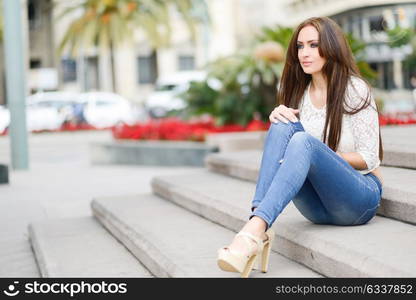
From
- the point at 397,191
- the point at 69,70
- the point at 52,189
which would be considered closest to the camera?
the point at 397,191

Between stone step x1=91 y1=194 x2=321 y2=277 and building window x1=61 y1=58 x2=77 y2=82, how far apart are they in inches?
1649

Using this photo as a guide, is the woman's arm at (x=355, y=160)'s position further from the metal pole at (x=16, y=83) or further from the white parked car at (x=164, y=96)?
the white parked car at (x=164, y=96)

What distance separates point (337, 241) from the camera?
13.2 ft

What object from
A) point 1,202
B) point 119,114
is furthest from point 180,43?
point 1,202

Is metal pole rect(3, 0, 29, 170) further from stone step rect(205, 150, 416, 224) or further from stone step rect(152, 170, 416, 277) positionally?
stone step rect(152, 170, 416, 277)

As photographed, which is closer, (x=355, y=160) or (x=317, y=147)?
(x=317, y=147)

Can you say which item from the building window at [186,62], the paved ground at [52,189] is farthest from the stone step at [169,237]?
the building window at [186,62]

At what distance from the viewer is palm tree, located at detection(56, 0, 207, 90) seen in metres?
28.8

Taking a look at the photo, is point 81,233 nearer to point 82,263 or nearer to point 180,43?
point 82,263

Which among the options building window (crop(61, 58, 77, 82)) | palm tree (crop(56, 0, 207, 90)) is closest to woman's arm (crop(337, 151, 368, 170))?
palm tree (crop(56, 0, 207, 90))

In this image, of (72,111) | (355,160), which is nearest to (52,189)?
(355,160)

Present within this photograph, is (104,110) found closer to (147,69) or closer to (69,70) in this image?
(69,70)

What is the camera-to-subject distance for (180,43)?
50375mm

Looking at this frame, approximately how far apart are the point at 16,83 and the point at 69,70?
1395 inches
